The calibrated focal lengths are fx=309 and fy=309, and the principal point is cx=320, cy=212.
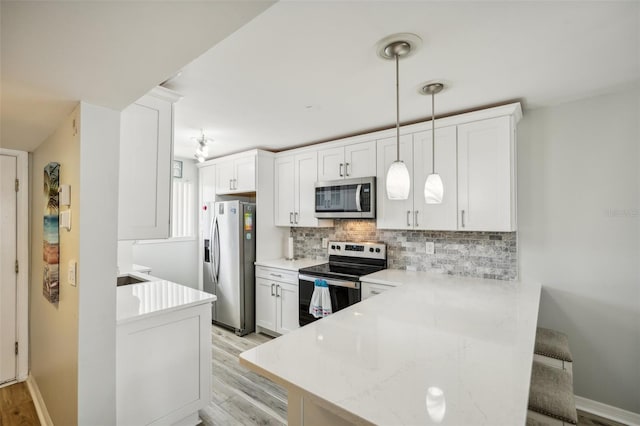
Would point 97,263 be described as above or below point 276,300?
above

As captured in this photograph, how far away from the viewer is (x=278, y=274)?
12.1 ft

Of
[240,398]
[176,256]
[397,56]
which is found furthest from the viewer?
[176,256]

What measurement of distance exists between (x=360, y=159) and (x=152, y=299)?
Result: 7.60ft

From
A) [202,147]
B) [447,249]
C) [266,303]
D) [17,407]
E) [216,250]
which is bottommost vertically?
[17,407]

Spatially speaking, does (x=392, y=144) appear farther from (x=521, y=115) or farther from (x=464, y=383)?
(x=464, y=383)

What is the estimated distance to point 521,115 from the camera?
2600mm

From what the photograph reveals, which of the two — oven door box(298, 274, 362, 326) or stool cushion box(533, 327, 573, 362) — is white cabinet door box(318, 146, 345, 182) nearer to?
oven door box(298, 274, 362, 326)

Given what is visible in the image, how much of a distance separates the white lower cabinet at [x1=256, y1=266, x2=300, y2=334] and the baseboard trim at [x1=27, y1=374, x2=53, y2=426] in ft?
6.70

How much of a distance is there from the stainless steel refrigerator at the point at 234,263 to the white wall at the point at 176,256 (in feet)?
2.79

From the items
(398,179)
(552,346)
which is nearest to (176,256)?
(398,179)

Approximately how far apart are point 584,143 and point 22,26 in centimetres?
331

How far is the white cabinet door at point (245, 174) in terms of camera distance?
4.01 meters

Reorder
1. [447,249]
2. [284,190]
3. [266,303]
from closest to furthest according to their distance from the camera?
[447,249] → [266,303] → [284,190]

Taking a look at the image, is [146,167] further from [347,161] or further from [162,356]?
[347,161]
